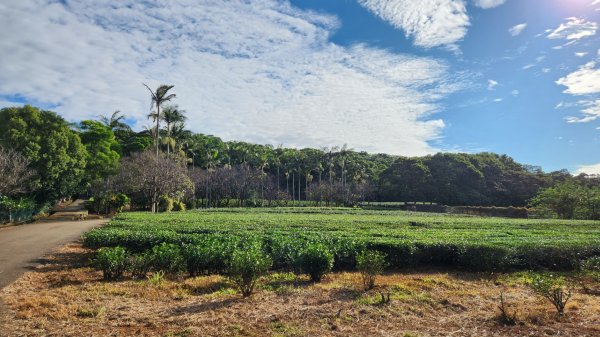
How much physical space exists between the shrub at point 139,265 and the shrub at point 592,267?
1298 cm

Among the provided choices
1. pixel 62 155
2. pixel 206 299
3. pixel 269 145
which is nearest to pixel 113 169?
pixel 62 155

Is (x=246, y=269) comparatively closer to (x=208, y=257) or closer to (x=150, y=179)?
(x=208, y=257)

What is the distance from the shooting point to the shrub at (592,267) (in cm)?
1127

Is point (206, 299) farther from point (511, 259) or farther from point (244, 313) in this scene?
point (511, 259)

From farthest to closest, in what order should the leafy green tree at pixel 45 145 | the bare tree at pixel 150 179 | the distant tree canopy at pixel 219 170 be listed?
the bare tree at pixel 150 179 → the distant tree canopy at pixel 219 170 → the leafy green tree at pixel 45 145

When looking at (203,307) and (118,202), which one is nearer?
(203,307)

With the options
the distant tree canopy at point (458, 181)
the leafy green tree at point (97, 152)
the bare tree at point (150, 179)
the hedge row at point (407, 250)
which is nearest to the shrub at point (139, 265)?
the hedge row at point (407, 250)

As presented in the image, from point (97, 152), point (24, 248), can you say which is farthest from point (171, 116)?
point (24, 248)

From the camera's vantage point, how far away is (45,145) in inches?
1215

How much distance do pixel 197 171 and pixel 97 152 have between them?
60.1 feet

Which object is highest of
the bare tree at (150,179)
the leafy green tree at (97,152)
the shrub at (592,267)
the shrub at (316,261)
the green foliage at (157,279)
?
the leafy green tree at (97,152)

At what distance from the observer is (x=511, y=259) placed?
11992mm

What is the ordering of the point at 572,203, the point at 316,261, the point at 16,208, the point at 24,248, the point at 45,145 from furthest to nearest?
the point at 572,203 → the point at 45,145 → the point at 16,208 → the point at 24,248 → the point at 316,261

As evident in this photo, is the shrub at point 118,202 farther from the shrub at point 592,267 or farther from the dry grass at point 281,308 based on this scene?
the shrub at point 592,267
